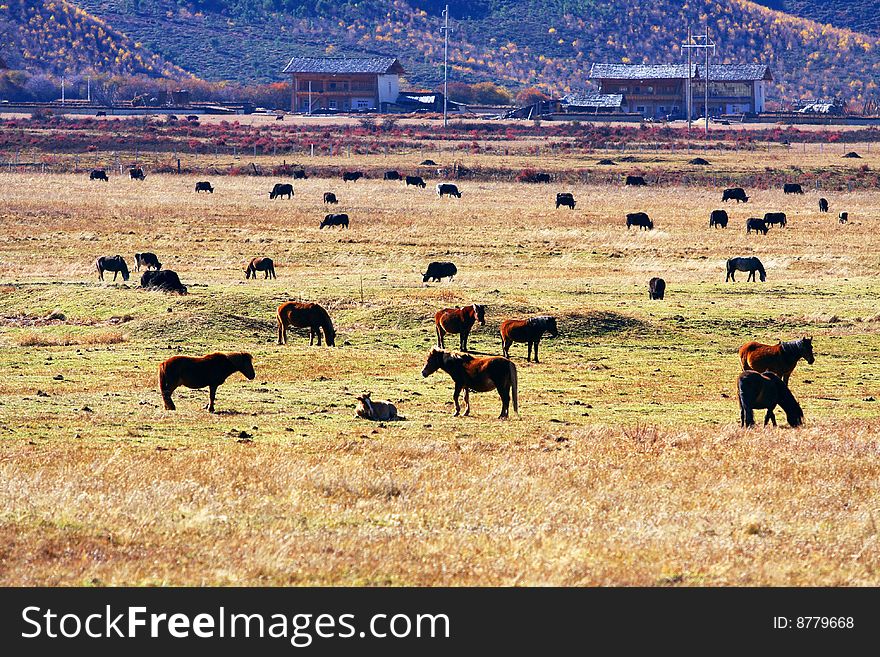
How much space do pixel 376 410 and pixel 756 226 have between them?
108 feet

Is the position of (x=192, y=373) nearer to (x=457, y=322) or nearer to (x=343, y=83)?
(x=457, y=322)

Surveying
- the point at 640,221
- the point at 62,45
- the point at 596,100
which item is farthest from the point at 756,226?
the point at 62,45

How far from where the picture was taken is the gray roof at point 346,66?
156m

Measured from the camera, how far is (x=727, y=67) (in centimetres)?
15700

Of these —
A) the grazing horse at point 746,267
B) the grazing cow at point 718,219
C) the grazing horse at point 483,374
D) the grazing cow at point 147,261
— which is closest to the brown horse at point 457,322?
the grazing horse at point 483,374

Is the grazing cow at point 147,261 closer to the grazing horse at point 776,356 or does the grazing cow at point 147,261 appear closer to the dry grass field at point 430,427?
the dry grass field at point 430,427

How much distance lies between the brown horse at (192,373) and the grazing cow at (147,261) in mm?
18490

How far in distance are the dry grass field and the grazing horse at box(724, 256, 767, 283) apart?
1070 mm

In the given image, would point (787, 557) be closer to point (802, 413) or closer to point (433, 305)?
point (802, 413)

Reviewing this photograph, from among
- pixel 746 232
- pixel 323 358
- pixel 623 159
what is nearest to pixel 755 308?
pixel 323 358

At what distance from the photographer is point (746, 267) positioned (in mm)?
38125

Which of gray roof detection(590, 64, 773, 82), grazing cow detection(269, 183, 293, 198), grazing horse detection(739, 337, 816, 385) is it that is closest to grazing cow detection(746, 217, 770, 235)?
grazing cow detection(269, 183, 293, 198)

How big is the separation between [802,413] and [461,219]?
1344 inches

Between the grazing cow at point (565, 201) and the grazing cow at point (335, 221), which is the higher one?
the grazing cow at point (565, 201)
